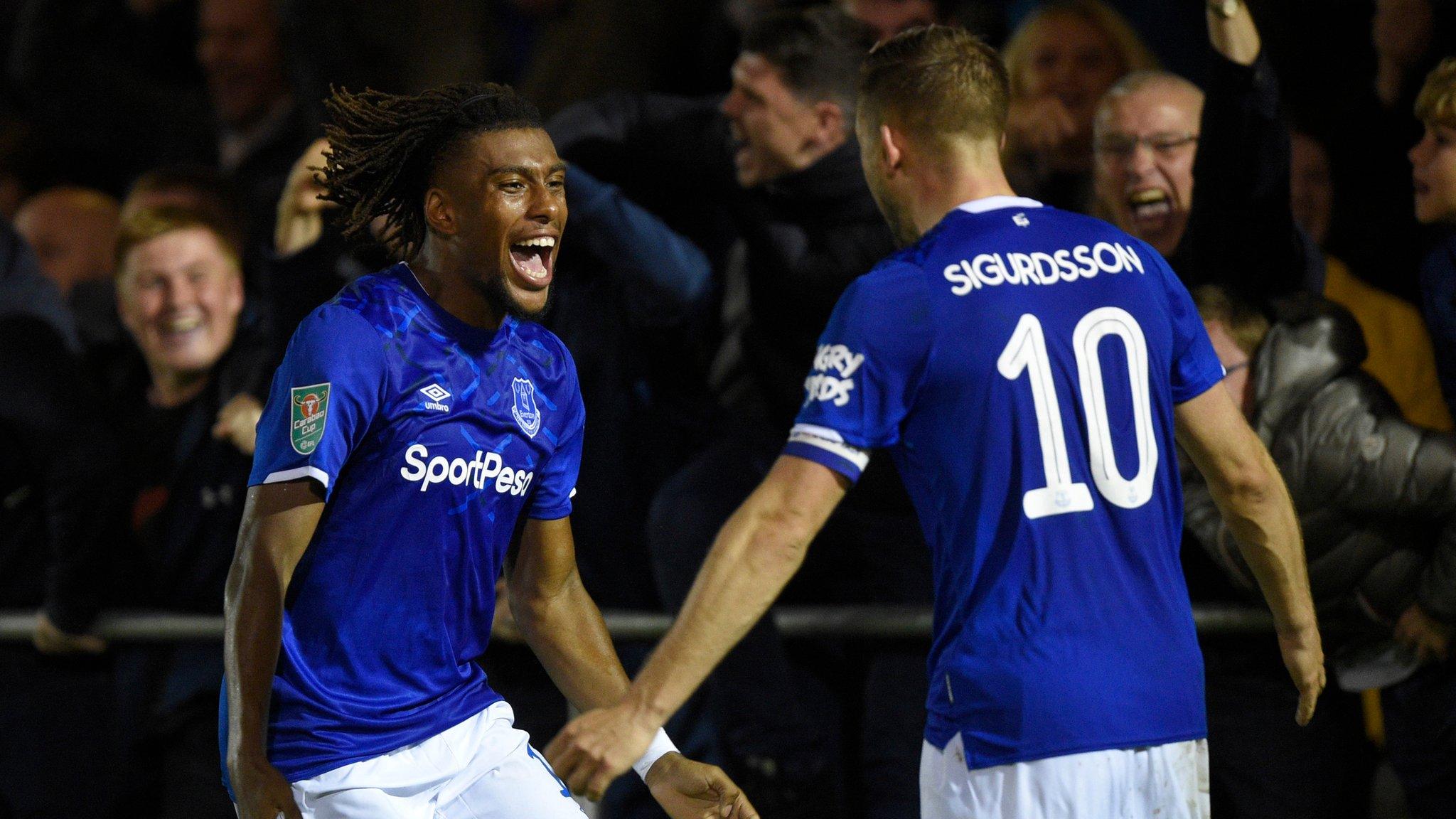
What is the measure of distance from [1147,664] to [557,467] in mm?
1210

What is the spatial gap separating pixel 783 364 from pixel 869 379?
1.73m

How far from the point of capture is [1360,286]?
502 centimetres

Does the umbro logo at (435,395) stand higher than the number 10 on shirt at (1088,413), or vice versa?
the umbro logo at (435,395)

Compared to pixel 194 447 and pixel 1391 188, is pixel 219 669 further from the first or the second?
pixel 1391 188

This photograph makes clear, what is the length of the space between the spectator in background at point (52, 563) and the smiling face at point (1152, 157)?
3.09m

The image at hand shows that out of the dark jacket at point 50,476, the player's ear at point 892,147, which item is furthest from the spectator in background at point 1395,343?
the dark jacket at point 50,476

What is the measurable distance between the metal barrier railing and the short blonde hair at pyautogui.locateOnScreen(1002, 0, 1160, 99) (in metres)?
1.75

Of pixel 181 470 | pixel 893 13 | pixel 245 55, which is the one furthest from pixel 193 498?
pixel 893 13

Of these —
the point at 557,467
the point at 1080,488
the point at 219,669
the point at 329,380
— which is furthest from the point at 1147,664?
the point at 219,669

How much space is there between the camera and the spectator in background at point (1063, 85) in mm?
5250

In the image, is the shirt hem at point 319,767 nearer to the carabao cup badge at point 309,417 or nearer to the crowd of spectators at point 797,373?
the carabao cup badge at point 309,417

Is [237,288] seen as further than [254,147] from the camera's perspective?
No

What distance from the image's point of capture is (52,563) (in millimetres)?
5285

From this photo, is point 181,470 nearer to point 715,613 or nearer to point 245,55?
point 245,55
